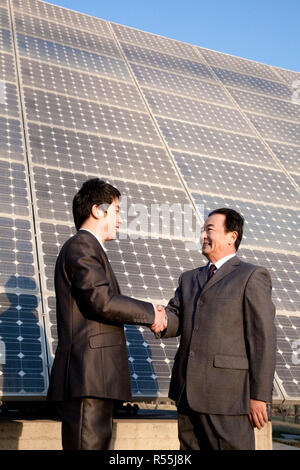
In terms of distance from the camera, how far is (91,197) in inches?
149

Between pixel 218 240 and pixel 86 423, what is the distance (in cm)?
167

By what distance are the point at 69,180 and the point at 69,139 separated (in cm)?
156

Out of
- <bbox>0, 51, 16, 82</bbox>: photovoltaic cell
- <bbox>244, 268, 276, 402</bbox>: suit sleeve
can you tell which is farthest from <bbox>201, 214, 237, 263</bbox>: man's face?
<bbox>0, 51, 16, 82</bbox>: photovoltaic cell

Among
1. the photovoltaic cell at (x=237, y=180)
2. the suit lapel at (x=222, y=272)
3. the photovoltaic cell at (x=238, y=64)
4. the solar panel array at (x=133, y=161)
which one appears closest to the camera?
the suit lapel at (x=222, y=272)

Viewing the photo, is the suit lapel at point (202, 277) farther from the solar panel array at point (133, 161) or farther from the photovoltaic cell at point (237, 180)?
the photovoltaic cell at point (237, 180)

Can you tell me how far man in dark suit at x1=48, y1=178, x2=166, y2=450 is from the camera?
3334 millimetres

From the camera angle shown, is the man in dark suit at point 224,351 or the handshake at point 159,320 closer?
the man in dark suit at point 224,351

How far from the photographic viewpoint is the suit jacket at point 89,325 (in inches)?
134

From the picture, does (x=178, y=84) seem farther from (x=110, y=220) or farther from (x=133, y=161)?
(x=110, y=220)

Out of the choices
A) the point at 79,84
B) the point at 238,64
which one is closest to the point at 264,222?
the point at 79,84

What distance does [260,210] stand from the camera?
37.4 ft

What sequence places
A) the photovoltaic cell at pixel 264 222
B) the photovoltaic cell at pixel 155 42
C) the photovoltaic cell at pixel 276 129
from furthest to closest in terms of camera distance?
1. the photovoltaic cell at pixel 155 42
2. the photovoltaic cell at pixel 276 129
3. the photovoltaic cell at pixel 264 222

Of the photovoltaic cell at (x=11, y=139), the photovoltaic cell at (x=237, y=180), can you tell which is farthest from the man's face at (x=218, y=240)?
the photovoltaic cell at (x=237, y=180)

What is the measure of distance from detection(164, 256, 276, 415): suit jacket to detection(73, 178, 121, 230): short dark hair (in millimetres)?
998
